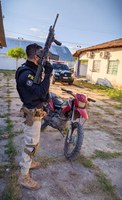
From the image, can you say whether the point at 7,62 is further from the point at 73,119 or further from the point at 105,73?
the point at 73,119

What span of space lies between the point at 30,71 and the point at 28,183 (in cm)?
149

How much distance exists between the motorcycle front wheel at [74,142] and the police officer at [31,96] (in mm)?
884

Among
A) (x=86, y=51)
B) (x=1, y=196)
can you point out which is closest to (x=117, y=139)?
(x=1, y=196)

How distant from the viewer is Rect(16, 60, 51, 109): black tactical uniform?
227 cm

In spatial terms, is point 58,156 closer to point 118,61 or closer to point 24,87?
point 24,87

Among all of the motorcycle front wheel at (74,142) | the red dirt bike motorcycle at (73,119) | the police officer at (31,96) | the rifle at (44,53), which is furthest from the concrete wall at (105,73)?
the police officer at (31,96)

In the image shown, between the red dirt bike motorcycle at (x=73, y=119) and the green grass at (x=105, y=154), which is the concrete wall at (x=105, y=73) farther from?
the red dirt bike motorcycle at (x=73, y=119)

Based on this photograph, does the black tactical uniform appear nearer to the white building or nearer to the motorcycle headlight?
the motorcycle headlight

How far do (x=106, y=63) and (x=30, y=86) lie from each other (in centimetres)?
1466

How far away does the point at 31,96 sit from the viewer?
2.40m

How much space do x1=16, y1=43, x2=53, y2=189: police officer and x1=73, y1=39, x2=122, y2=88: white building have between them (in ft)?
40.5

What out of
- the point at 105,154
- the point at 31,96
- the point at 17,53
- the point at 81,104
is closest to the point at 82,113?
the point at 81,104

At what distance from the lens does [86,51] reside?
799 inches

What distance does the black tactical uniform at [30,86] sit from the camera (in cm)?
227
